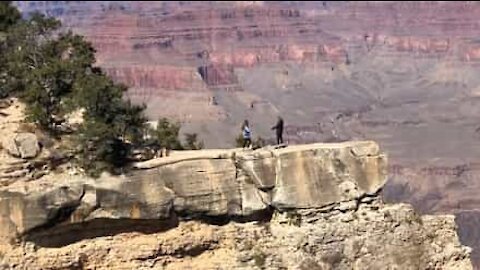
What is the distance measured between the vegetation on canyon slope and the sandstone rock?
975 mm

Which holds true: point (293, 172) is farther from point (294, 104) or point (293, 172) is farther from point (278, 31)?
point (278, 31)

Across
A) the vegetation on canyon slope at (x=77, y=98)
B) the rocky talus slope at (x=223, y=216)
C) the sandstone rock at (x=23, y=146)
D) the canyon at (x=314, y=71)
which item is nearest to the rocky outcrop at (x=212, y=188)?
the rocky talus slope at (x=223, y=216)

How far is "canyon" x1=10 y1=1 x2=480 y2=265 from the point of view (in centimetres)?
9453

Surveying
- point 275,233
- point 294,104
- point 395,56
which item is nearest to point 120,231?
point 275,233

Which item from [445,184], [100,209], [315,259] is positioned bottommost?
[445,184]

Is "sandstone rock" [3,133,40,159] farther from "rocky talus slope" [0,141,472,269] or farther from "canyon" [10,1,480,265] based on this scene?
"canyon" [10,1,480,265]

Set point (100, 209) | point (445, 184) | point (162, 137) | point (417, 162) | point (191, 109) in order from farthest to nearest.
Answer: point (191, 109)
point (417, 162)
point (445, 184)
point (162, 137)
point (100, 209)

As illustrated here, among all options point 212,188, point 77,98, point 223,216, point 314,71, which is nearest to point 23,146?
point 77,98

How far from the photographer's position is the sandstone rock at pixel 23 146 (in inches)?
918

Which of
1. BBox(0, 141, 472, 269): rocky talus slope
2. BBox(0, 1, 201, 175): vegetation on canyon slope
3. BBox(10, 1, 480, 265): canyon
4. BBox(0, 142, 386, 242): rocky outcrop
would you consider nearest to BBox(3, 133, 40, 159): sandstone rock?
BBox(0, 141, 472, 269): rocky talus slope

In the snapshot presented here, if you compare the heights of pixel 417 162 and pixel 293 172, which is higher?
pixel 293 172

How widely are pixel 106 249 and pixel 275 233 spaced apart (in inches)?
160

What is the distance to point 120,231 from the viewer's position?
891 inches

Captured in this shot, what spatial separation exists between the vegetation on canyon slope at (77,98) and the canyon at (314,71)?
1801 inches
